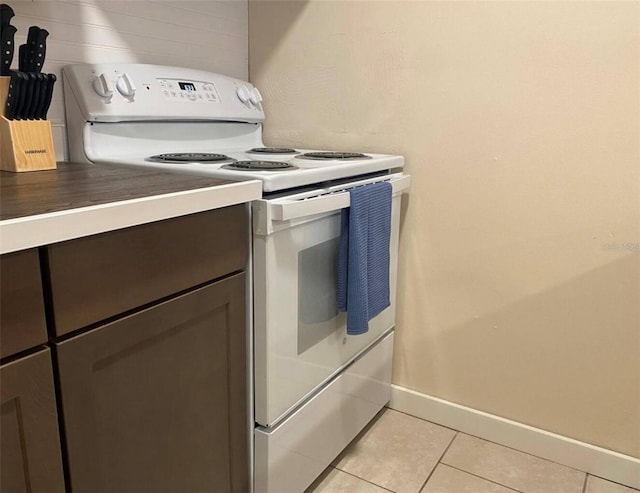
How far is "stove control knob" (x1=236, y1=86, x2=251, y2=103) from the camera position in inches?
68.2

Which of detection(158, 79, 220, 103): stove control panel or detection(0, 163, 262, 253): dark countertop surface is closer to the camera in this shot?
detection(0, 163, 262, 253): dark countertop surface

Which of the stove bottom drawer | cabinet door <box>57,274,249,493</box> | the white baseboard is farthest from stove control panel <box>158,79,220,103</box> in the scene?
the white baseboard

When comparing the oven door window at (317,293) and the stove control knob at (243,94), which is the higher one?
the stove control knob at (243,94)

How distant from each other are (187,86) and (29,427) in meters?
1.09

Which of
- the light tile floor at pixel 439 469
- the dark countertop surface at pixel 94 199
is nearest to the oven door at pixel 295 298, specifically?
the dark countertop surface at pixel 94 199

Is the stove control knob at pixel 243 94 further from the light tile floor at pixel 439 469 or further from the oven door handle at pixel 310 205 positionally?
the light tile floor at pixel 439 469

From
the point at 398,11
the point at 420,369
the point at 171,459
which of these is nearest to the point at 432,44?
the point at 398,11

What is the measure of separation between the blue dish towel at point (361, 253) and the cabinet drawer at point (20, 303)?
2.41 feet

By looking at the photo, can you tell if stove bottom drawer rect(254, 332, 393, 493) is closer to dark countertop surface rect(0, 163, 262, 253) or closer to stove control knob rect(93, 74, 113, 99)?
dark countertop surface rect(0, 163, 262, 253)

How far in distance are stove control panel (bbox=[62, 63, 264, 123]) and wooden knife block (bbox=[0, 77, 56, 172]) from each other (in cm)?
20

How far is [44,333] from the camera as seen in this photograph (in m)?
0.71

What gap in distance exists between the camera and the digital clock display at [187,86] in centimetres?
154

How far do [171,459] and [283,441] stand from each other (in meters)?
0.33

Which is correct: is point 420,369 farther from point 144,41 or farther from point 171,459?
point 144,41
